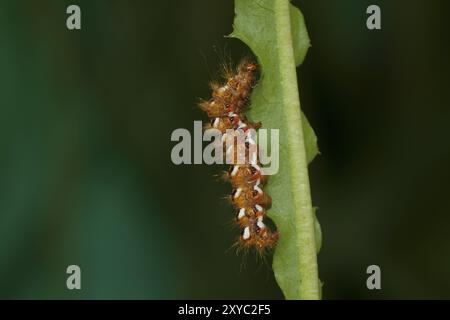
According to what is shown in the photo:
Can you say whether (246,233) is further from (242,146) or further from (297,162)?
(297,162)

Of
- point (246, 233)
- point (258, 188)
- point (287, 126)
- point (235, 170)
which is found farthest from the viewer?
point (246, 233)

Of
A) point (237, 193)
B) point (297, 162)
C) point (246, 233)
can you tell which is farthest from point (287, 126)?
point (246, 233)

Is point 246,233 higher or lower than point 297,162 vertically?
lower

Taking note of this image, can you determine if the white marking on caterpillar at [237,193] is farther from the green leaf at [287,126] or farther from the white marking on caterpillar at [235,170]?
the green leaf at [287,126]

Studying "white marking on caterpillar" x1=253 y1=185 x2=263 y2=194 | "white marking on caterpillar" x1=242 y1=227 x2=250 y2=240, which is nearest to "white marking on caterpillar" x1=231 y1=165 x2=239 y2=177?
"white marking on caterpillar" x1=253 y1=185 x2=263 y2=194

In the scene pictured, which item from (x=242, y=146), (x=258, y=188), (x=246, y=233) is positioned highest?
(x=242, y=146)

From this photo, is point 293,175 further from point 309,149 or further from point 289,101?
point 289,101

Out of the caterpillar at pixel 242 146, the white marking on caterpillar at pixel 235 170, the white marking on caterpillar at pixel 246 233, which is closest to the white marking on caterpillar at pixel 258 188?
the caterpillar at pixel 242 146
